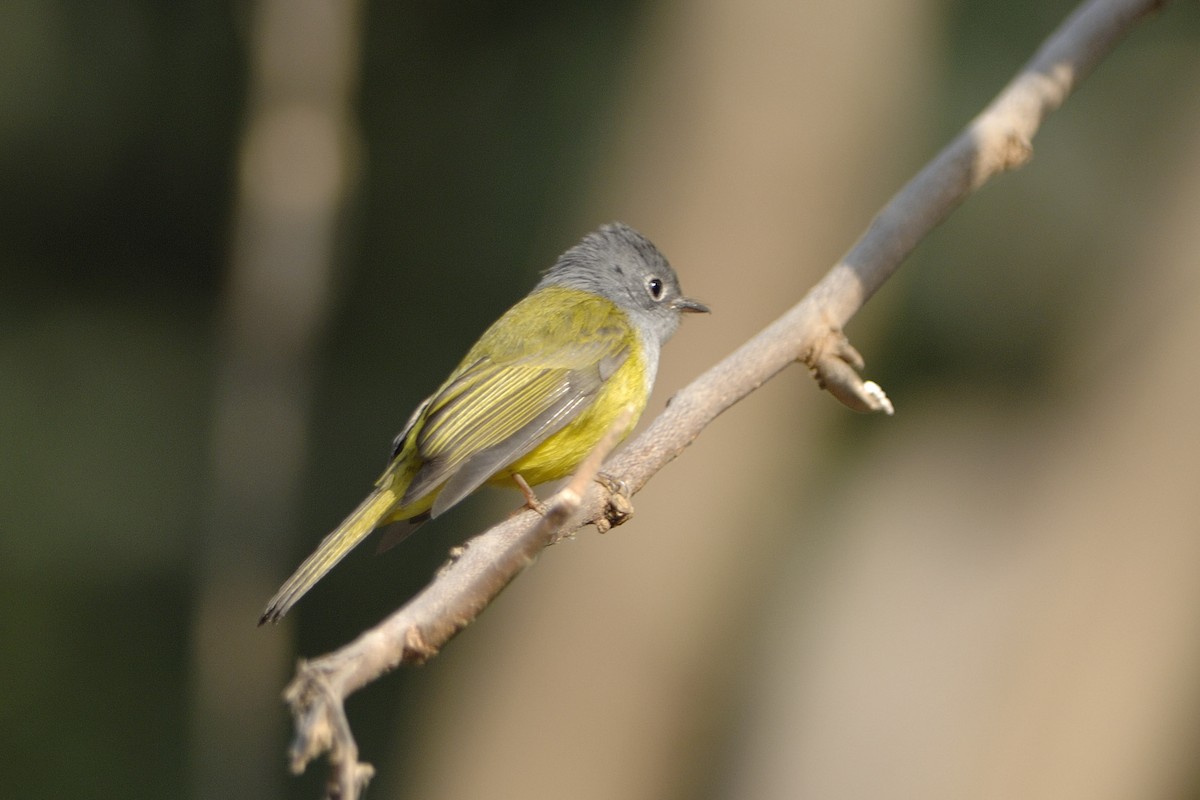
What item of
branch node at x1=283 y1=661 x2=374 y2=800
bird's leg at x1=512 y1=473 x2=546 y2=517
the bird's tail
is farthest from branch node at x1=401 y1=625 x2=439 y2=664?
bird's leg at x1=512 y1=473 x2=546 y2=517

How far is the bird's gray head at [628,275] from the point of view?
13.9ft

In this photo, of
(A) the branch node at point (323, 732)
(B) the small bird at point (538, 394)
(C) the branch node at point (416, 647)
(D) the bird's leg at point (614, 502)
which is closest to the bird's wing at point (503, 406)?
(B) the small bird at point (538, 394)

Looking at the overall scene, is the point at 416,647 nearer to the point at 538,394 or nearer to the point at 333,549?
the point at 333,549

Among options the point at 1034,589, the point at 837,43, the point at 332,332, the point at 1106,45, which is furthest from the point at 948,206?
the point at 332,332

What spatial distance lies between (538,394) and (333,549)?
84 cm

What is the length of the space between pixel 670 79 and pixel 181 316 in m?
4.59

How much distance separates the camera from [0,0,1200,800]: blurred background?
5180 mm

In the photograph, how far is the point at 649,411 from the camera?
16.8ft

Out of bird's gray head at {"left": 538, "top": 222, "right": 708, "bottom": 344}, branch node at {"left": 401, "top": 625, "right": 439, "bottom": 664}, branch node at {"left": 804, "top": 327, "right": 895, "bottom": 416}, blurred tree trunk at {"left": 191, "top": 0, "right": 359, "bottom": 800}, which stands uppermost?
branch node at {"left": 804, "top": 327, "right": 895, "bottom": 416}

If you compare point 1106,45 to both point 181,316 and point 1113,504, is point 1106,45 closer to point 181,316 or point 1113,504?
point 1113,504

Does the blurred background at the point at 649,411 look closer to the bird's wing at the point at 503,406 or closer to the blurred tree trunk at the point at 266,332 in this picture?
the blurred tree trunk at the point at 266,332

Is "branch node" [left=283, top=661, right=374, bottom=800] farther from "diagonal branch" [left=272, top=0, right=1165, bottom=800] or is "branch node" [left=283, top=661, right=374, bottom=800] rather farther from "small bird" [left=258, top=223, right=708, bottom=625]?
"small bird" [left=258, top=223, right=708, bottom=625]

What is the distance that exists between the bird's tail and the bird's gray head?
1237 mm

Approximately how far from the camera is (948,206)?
277 cm
